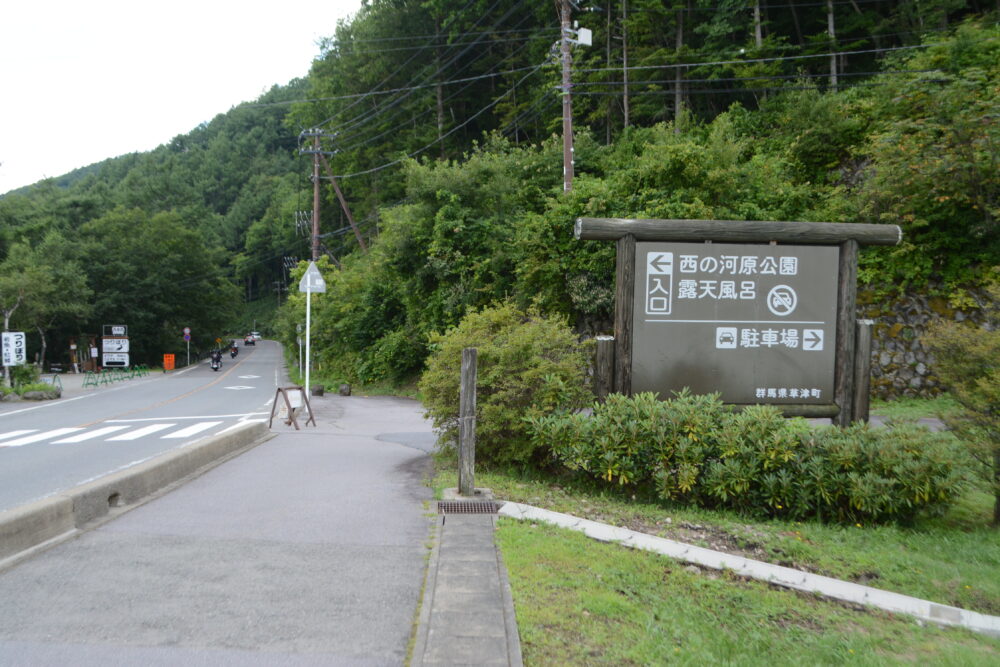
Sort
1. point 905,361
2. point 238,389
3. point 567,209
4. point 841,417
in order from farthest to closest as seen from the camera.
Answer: point 238,389 < point 567,209 < point 905,361 < point 841,417

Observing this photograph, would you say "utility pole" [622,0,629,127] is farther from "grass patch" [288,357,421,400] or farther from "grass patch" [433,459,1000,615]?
"grass patch" [433,459,1000,615]

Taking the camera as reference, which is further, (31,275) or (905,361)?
(31,275)

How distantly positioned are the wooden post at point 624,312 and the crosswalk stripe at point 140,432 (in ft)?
39.7

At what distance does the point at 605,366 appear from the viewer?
8117 millimetres

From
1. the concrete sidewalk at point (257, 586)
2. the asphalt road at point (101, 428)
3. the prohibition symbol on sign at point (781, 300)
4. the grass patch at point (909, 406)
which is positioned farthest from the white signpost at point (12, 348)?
the grass patch at point (909, 406)

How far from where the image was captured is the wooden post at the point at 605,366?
809cm

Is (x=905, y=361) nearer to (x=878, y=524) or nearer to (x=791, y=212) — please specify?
(x=791, y=212)

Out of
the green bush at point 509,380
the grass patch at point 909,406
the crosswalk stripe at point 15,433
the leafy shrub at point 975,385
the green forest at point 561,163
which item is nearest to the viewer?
the leafy shrub at point 975,385

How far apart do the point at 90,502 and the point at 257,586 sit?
2608 millimetres

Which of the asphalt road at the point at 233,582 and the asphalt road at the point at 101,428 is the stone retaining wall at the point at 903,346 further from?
the asphalt road at the point at 101,428

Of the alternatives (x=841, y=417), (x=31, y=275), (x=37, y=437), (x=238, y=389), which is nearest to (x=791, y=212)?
(x=841, y=417)

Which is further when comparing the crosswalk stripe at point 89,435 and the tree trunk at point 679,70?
the tree trunk at point 679,70

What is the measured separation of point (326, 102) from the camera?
52.3m

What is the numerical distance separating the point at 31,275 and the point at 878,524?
4606 centimetres
